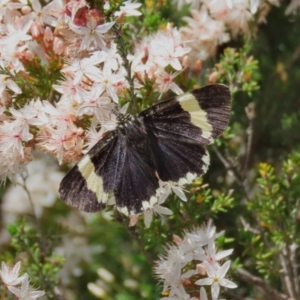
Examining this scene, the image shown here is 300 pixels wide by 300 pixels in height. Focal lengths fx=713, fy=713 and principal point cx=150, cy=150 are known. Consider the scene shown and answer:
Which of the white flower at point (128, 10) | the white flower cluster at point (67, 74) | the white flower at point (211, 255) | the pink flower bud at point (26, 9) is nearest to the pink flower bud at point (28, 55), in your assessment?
the white flower cluster at point (67, 74)

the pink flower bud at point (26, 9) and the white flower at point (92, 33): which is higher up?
the white flower at point (92, 33)

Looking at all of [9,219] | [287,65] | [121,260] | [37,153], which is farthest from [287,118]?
[9,219]

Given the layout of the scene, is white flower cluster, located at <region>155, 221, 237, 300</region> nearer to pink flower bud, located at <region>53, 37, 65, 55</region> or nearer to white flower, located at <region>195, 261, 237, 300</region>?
white flower, located at <region>195, 261, 237, 300</region>

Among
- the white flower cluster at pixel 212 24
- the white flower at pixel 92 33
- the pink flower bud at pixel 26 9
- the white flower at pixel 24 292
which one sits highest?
the white flower at pixel 92 33

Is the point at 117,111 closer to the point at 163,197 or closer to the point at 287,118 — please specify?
the point at 163,197

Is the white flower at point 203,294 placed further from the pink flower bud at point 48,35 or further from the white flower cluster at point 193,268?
the pink flower bud at point 48,35

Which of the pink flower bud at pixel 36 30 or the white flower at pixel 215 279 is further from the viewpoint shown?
the pink flower bud at pixel 36 30

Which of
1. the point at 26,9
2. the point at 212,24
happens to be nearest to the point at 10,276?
the point at 26,9
